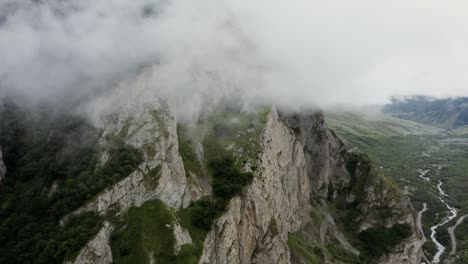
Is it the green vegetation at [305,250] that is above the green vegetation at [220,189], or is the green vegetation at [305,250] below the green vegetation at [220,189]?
below

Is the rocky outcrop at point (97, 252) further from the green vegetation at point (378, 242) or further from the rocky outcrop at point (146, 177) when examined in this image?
the green vegetation at point (378, 242)

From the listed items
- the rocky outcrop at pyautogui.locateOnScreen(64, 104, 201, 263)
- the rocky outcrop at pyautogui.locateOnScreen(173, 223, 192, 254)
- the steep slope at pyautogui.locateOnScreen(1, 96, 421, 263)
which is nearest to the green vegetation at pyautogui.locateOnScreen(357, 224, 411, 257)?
the steep slope at pyautogui.locateOnScreen(1, 96, 421, 263)

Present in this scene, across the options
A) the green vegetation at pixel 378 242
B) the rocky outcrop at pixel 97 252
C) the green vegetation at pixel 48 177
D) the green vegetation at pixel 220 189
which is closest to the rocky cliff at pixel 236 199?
the rocky outcrop at pixel 97 252

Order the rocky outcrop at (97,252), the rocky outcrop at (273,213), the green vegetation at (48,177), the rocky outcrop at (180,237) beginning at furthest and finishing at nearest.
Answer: the rocky outcrop at (273,213) < the rocky outcrop at (180,237) < the green vegetation at (48,177) < the rocky outcrop at (97,252)

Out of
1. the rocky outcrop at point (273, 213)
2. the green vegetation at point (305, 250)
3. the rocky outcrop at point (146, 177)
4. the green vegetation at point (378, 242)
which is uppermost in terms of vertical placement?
the rocky outcrop at point (146, 177)

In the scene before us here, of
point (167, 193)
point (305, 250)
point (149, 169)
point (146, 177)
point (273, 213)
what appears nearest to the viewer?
point (167, 193)

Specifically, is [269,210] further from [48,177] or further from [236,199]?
[48,177]

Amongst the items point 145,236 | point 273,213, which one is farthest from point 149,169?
point 273,213

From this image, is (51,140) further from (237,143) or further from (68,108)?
(237,143)

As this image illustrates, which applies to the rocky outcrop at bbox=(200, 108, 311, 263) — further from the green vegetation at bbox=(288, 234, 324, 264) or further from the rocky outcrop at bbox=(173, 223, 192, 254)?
the rocky outcrop at bbox=(173, 223, 192, 254)

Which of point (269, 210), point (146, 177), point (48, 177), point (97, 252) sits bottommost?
point (269, 210)
